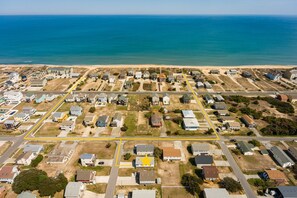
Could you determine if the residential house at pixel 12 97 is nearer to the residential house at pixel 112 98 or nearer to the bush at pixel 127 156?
the residential house at pixel 112 98

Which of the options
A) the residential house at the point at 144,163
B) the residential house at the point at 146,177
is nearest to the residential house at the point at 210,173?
the residential house at the point at 146,177

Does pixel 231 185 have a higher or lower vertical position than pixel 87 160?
lower

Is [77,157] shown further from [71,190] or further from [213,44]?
[213,44]

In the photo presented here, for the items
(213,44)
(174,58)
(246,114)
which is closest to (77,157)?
(246,114)

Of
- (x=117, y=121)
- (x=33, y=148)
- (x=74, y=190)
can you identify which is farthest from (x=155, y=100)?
(x=74, y=190)

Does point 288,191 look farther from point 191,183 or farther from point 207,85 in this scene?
point 207,85

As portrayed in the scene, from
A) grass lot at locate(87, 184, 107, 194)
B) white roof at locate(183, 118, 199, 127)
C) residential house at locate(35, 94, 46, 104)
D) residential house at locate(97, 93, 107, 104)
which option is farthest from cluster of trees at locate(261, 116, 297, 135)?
residential house at locate(35, 94, 46, 104)
